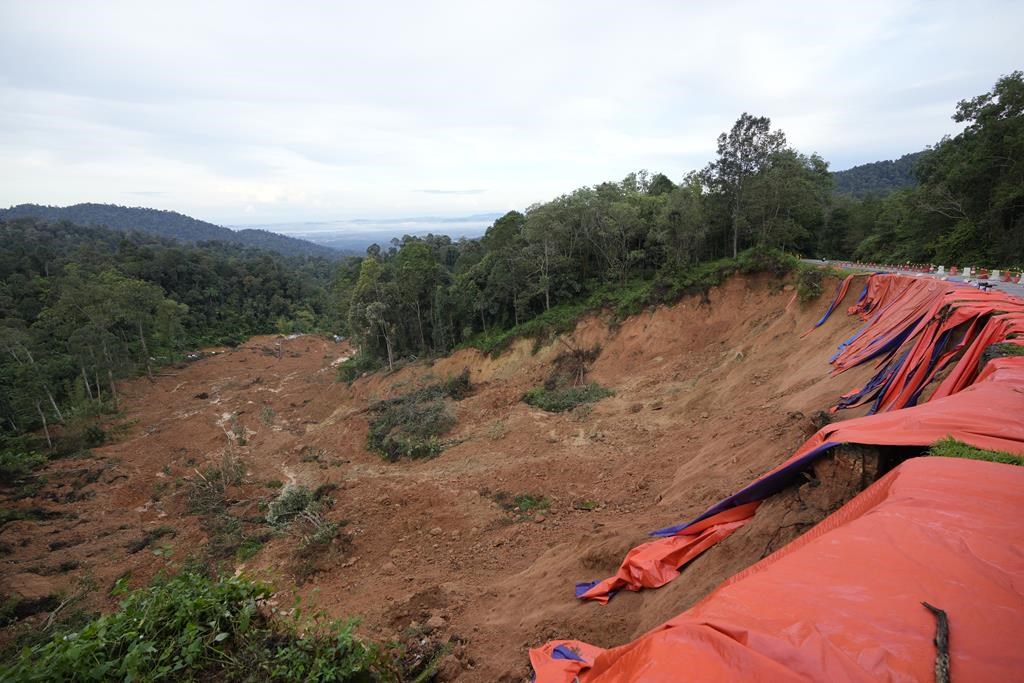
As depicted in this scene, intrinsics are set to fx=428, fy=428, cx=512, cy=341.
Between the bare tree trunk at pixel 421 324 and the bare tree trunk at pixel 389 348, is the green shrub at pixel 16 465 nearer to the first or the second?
the bare tree trunk at pixel 389 348

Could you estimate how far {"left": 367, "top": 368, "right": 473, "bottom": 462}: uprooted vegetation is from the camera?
15.9 metres

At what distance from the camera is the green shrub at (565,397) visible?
1709 cm

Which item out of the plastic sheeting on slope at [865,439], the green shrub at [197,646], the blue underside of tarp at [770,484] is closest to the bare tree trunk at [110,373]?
the green shrub at [197,646]

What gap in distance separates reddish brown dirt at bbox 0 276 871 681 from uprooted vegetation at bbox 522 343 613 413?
0.58 meters

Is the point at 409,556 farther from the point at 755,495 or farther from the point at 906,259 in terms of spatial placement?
the point at 906,259

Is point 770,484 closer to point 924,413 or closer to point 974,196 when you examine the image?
point 924,413

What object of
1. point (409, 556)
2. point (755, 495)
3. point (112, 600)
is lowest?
point (112, 600)

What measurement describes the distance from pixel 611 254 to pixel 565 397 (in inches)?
391

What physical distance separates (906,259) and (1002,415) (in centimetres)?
2783

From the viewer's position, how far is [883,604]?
2285mm

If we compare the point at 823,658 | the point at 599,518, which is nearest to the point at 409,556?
the point at 599,518

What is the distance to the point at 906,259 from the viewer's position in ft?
80.6

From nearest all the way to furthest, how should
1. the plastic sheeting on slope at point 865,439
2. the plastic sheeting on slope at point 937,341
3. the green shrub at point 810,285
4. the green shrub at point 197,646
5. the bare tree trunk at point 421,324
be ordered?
the green shrub at point 197,646
the plastic sheeting on slope at point 865,439
the plastic sheeting on slope at point 937,341
the green shrub at point 810,285
the bare tree trunk at point 421,324

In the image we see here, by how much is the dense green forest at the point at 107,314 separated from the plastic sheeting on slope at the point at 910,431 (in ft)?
103
